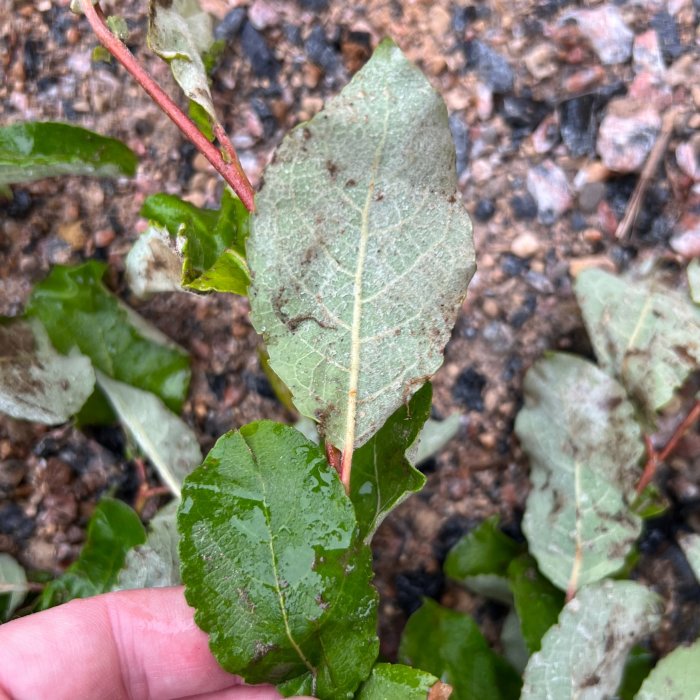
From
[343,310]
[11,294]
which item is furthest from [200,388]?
[343,310]

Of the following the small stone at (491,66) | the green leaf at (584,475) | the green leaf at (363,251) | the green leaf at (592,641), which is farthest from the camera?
the small stone at (491,66)

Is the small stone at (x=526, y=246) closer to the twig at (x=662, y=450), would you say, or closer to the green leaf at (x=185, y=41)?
the twig at (x=662, y=450)

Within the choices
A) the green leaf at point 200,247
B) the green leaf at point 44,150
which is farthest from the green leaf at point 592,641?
the green leaf at point 44,150

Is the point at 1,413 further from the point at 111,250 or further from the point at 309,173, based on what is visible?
the point at 309,173

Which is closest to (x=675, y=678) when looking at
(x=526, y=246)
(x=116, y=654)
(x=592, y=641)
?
(x=592, y=641)

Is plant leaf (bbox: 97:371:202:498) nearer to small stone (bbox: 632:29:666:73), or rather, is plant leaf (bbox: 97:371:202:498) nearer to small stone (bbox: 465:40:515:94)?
small stone (bbox: 465:40:515:94)

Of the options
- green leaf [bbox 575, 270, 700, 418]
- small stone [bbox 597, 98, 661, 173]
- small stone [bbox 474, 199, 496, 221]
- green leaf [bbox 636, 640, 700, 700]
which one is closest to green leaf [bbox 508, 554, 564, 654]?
green leaf [bbox 636, 640, 700, 700]
